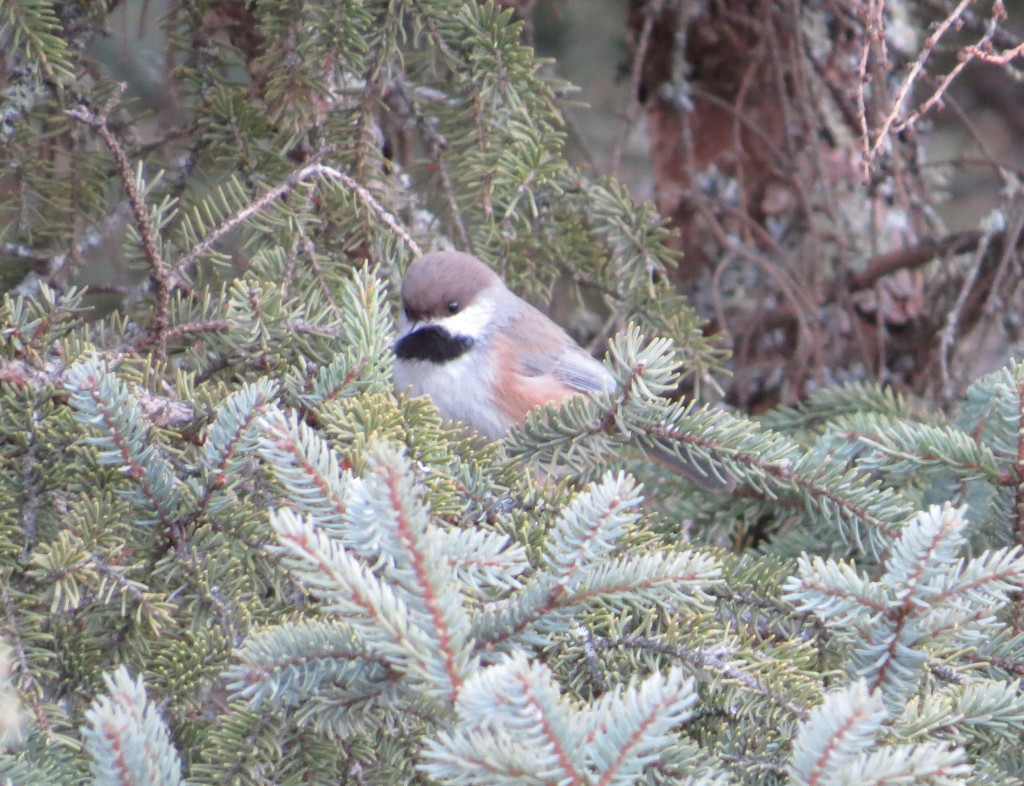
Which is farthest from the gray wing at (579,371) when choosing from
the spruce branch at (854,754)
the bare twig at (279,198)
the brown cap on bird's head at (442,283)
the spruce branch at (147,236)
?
the spruce branch at (854,754)

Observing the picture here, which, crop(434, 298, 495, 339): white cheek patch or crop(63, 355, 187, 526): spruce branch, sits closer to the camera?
crop(63, 355, 187, 526): spruce branch

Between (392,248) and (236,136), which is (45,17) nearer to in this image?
(236,136)

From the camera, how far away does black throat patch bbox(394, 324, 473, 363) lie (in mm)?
3252

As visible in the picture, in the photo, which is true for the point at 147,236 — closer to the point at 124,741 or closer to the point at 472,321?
the point at 124,741

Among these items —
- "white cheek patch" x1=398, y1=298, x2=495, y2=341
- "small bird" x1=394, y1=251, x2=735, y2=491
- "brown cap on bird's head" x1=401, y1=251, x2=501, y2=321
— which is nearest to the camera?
"brown cap on bird's head" x1=401, y1=251, x2=501, y2=321

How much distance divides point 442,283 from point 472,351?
320 mm

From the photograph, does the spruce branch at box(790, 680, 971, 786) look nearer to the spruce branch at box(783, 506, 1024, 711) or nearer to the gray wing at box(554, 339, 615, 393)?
the spruce branch at box(783, 506, 1024, 711)

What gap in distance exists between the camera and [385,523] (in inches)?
45.9

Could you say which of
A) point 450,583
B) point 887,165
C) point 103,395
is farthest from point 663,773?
point 887,165

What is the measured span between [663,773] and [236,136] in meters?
2.00

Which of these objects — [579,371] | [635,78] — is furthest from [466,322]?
[635,78]

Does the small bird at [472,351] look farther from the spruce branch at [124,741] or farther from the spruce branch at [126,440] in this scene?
the spruce branch at [124,741]

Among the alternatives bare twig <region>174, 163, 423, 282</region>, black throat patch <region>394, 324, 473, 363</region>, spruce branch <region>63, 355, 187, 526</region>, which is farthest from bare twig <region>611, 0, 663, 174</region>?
spruce branch <region>63, 355, 187, 526</region>

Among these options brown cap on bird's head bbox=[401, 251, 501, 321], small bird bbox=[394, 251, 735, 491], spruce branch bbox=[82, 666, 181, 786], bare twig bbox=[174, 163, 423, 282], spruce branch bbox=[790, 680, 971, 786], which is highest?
bare twig bbox=[174, 163, 423, 282]
